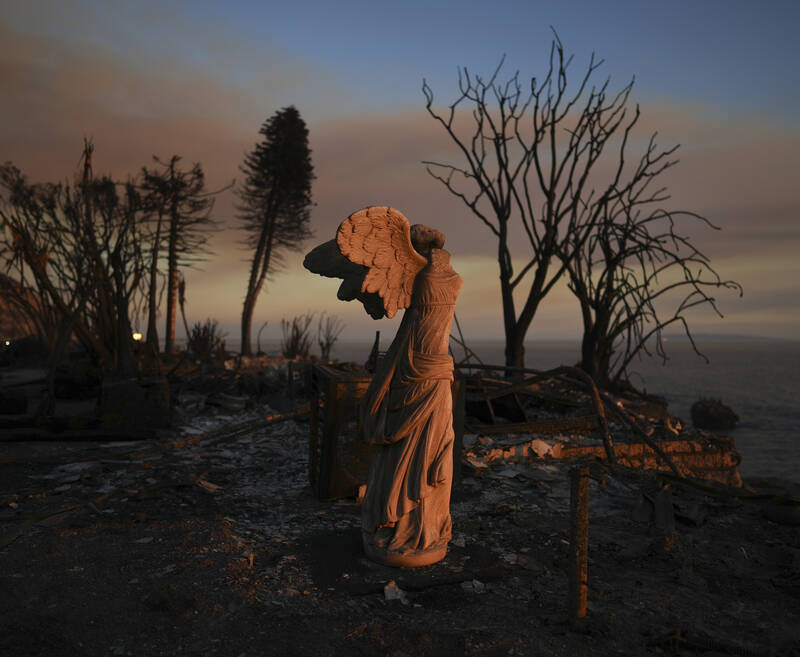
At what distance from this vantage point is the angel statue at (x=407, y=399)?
11.9ft

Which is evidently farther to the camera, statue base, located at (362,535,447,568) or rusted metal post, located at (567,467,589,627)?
statue base, located at (362,535,447,568)

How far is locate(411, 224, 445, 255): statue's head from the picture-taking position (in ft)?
12.7

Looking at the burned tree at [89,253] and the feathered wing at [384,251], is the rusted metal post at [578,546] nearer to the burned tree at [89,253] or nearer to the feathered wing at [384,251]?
the feathered wing at [384,251]

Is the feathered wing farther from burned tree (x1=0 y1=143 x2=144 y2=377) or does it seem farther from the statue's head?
burned tree (x1=0 y1=143 x2=144 y2=377)

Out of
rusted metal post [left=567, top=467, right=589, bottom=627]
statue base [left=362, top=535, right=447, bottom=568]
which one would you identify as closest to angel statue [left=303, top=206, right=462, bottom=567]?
statue base [left=362, top=535, right=447, bottom=568]

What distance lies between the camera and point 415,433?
3.68 meters

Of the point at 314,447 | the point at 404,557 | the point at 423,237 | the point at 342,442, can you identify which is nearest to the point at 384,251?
the point at 423,237

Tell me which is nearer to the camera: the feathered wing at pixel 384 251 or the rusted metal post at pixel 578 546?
the rusted metal post at pixel 578 546

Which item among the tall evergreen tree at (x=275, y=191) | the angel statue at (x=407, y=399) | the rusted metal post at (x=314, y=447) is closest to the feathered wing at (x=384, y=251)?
the angel statue at (x=407, y=399)

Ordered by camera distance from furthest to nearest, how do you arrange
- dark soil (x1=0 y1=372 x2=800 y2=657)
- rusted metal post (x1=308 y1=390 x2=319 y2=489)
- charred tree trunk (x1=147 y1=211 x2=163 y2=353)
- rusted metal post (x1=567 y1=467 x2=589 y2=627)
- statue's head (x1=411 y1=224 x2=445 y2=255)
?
charred tree trunk (x1=147 y1=211 x2=163 y2=353) < rusted metal post (x1=308 y1=390 x2=319 y2=489) < statue's head (x1=411 y1=224 x2=445 y2=255) < rusted metal post (x1=567 y1=467 x2=589 y2=627) < dark soil (x1=0 y1=372 x2=800 y2=657)

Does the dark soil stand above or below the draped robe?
below

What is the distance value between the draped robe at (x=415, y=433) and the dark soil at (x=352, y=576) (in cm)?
19

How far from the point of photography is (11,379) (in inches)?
485

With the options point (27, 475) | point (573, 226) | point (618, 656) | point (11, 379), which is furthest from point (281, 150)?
point (618, 656)
